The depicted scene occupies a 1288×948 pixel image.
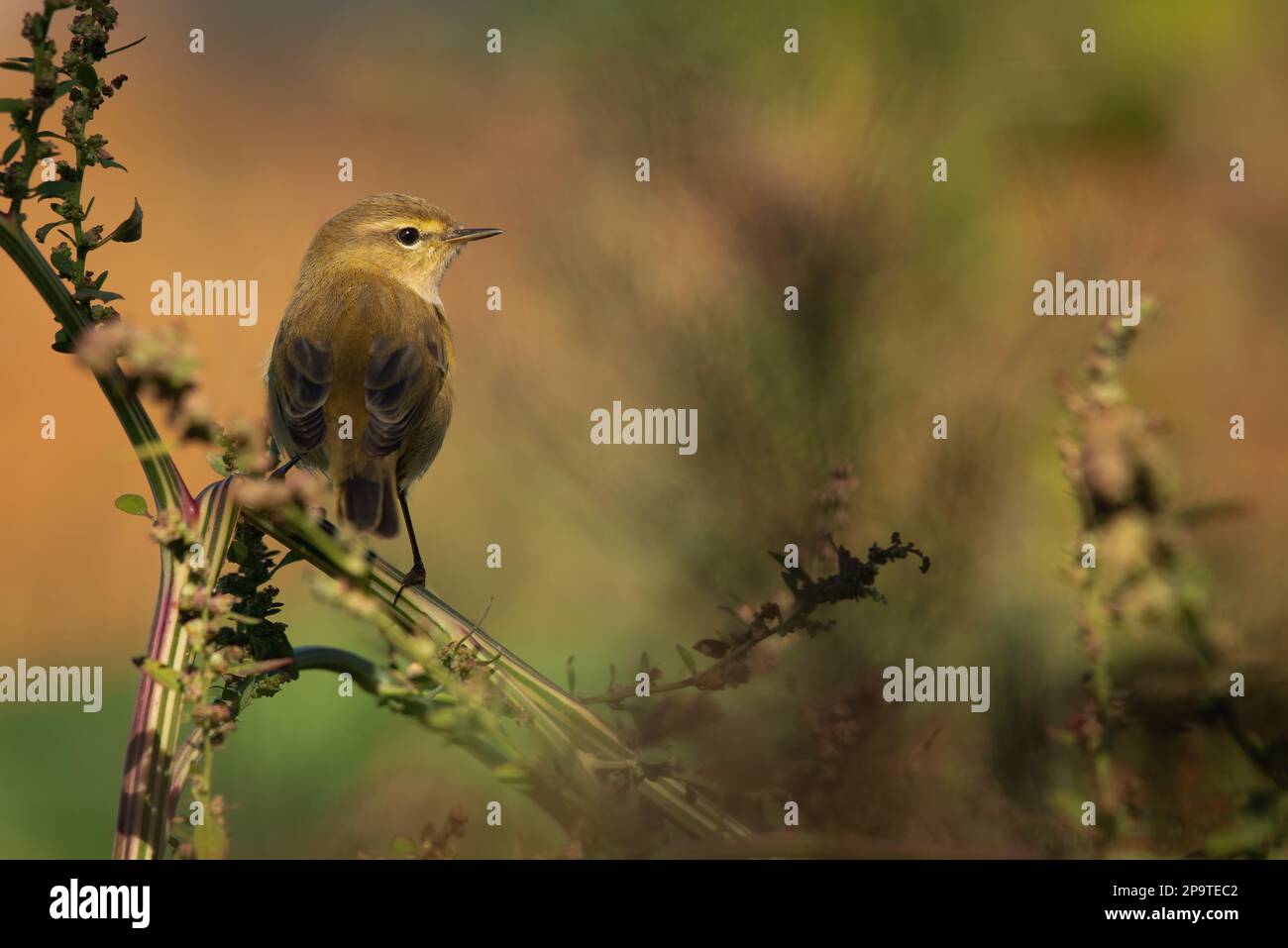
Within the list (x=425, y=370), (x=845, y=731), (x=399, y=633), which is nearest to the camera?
(x=399, y=633)

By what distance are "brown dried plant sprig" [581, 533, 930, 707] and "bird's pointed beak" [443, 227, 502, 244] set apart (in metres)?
1.07

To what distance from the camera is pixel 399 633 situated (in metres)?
0.53

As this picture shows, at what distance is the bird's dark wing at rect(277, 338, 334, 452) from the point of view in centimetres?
137

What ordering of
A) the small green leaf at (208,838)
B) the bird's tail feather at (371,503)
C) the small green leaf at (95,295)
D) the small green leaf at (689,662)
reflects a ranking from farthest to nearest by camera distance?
the bird's tail feather at (371,503), the small green leaf at (689,662), the small green leaf at (95,295), the small green leaf at (208,838)

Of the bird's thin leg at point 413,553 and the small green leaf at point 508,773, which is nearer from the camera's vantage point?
the small green leaf at point 508,773

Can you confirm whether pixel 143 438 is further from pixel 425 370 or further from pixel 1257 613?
pixel 425 370

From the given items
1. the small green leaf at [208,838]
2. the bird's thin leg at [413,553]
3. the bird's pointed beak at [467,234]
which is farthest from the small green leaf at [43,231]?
the bird's pointed beak at [467,234]

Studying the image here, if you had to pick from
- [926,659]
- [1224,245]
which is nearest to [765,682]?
[926,659]

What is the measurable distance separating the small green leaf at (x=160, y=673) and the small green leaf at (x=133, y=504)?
0.37 feet

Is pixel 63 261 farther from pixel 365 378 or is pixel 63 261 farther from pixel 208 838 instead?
pixel 365 378

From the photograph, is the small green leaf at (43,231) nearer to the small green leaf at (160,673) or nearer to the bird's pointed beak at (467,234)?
the small green leaf at (160,673)

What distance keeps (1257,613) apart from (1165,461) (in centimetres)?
46

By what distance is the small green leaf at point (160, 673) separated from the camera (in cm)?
54

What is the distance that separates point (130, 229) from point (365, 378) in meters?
0.75
